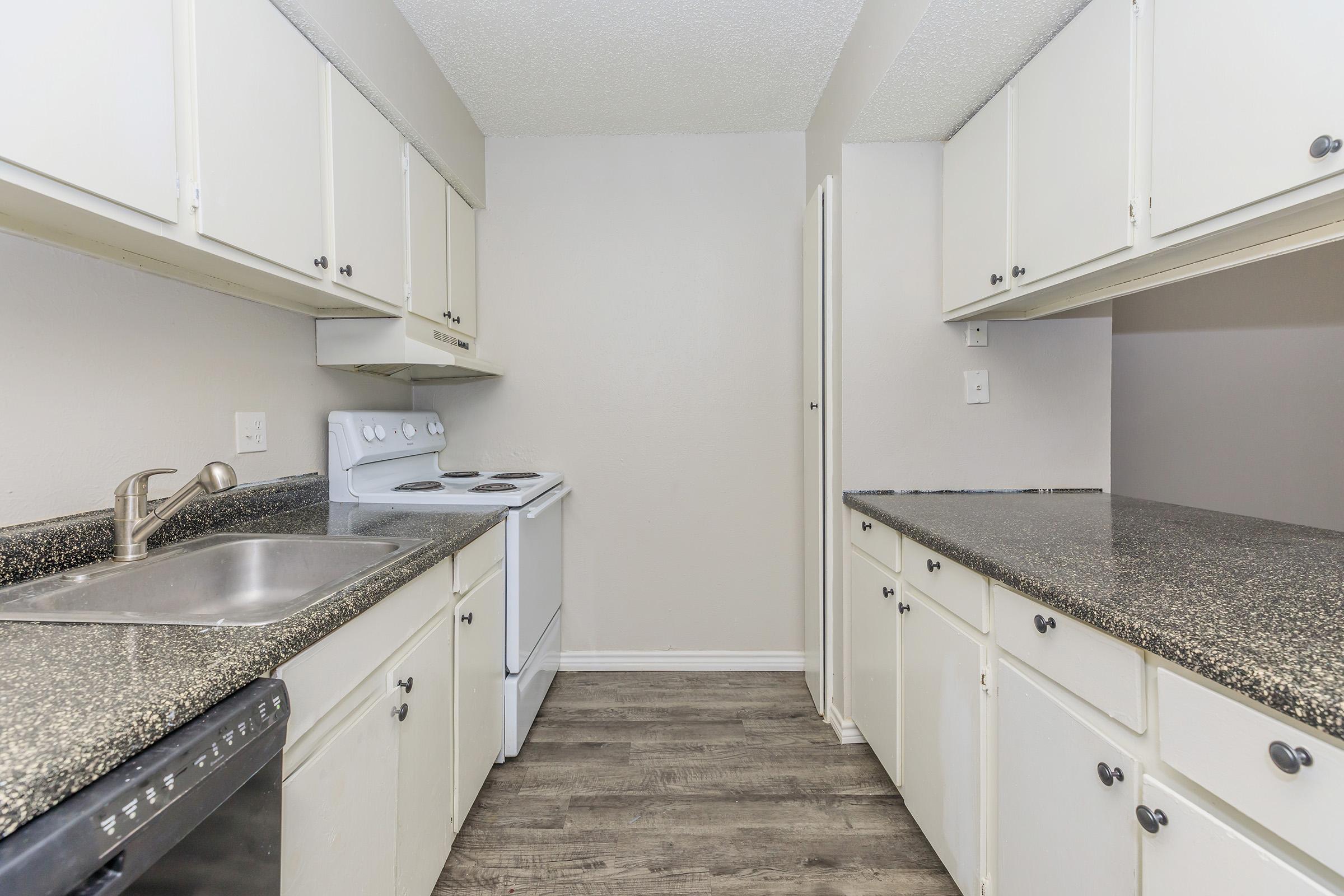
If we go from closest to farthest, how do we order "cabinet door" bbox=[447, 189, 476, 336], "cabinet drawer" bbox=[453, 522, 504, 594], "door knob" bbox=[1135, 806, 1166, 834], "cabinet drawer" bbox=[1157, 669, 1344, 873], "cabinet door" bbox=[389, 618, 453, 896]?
1. "cabinet drawer" bbox=[1157, 669, 1344, 873]
2. "door knob" bbox=[1135, 806, 1166, 834]
3. "cabinet door" bbox=[389, 618, 453, 896]
4. "cabinet drawer" bbox=[453, 522, 504, 594]
5. "cabinet door" bbox=[447, 189, 476, 336]

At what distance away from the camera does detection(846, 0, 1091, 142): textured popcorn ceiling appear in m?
1.36

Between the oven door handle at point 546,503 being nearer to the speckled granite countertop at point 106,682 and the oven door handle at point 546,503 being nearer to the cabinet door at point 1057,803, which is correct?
the speckled granite countertop at point 106,682

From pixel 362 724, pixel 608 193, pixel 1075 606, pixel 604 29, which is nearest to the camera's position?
pixel 1075 606

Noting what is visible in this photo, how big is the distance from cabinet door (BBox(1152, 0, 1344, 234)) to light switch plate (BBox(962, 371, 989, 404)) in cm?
86

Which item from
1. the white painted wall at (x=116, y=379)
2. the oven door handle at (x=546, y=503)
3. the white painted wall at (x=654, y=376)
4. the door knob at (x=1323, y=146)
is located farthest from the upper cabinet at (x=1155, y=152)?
the white painted wall at (x=116, y=379)

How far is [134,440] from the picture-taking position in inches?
51.6

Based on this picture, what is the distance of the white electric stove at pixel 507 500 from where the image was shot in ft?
6.33

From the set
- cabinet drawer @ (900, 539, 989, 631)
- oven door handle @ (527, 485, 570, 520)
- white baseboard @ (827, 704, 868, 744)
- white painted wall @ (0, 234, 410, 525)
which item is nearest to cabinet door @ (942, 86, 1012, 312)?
cabinet drawer @ (900, 539, 989, 631)

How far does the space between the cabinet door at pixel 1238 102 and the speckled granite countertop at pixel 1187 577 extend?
61cm

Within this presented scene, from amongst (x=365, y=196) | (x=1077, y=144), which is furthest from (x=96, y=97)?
(x=1077, y=144)

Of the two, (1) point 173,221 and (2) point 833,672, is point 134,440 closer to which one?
(1) point 173,221

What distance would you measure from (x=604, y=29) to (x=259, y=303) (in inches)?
54.3

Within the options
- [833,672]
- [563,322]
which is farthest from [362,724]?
[563,322]

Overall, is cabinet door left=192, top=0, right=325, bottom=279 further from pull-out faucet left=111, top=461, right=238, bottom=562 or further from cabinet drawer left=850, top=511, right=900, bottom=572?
cabinet drawer left=850, top=511, right=900, bottom=572
